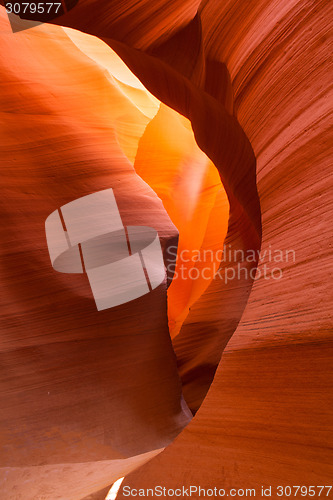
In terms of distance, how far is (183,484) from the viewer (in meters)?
1.12

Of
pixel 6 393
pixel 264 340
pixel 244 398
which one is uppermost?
pixel 264 340

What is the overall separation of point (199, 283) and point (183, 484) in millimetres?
4255

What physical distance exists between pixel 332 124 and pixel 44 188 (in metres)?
2.79

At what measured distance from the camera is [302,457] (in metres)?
0.91

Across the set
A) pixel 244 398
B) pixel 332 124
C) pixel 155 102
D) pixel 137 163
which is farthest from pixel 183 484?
pixel 155 102

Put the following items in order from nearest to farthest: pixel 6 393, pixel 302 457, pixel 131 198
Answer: pixel 302 457 < pixel 6 393 < pixel 131 198

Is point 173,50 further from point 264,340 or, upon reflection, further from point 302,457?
point 302,457

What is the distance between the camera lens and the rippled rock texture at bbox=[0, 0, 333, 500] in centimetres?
107

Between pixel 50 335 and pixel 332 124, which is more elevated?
pixel 332 124

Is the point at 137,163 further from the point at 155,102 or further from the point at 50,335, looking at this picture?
the point at 50,335

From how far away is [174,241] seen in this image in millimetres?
3875

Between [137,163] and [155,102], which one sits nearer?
[137,163]

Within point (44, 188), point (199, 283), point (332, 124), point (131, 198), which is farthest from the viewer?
point (199, 283)

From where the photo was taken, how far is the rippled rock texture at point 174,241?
107 centimetres
